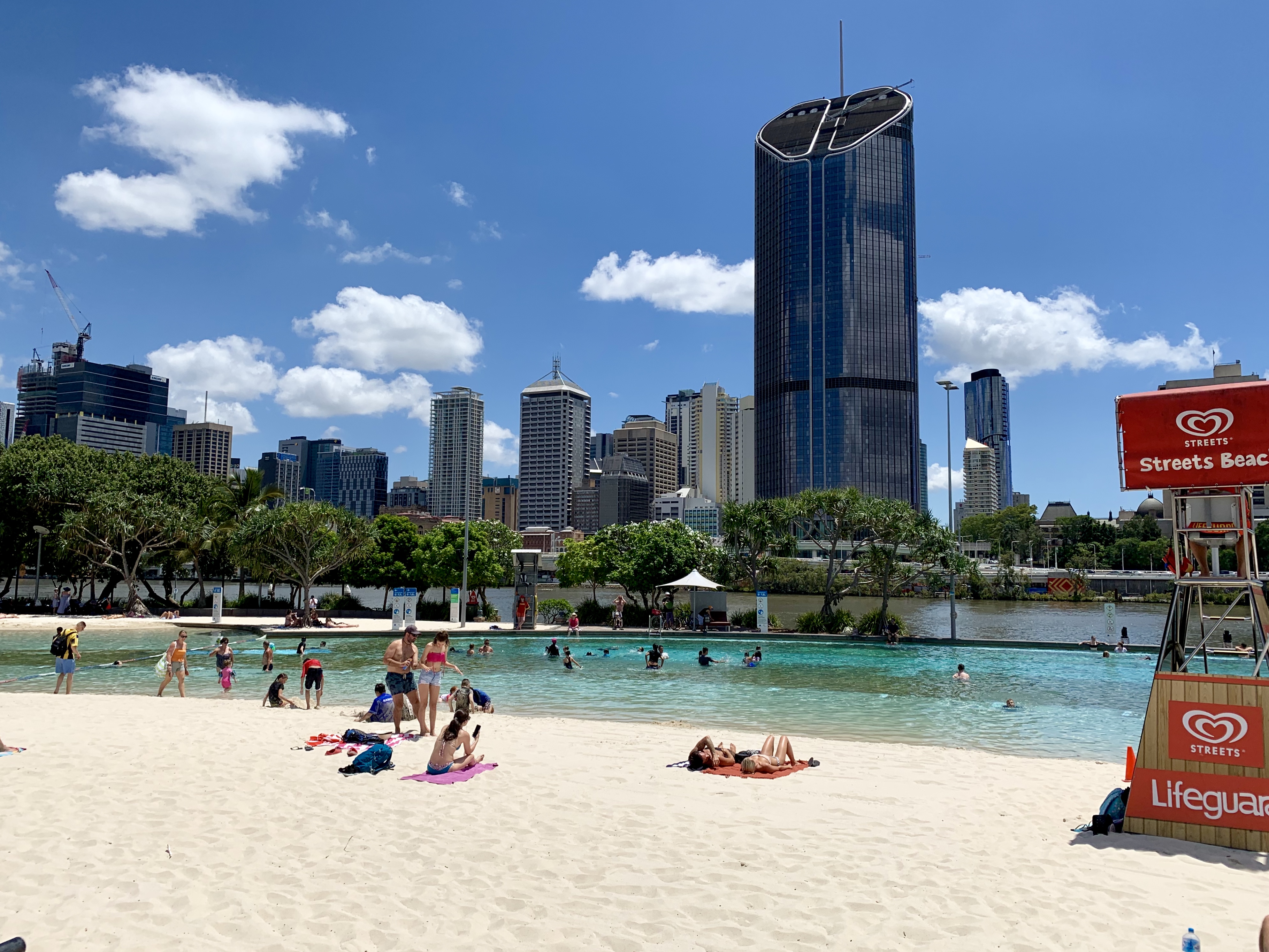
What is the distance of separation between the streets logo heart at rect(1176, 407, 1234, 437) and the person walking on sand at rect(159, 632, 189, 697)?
19561 millimetres

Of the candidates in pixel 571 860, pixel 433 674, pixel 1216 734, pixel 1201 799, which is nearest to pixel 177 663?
pixel 433 674

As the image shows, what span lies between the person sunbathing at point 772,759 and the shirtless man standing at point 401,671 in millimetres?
5596

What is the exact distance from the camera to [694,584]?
38031 mm

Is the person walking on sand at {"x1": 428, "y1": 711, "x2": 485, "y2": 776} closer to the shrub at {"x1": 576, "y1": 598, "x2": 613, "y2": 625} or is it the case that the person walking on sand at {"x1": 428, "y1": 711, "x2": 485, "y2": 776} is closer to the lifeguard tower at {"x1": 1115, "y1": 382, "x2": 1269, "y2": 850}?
the lifeguard tower at {"x1": 1115, "y1": 382, "x2": 1269, "y2": 850}

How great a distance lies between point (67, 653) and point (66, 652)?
0.04 metres

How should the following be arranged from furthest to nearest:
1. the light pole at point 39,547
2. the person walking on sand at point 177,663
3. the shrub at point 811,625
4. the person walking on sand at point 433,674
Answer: the light pole at point 39,547 < the shrub at point 811,625 < the person walking on sand at point 177,663 < the person walking on sand at point 433,674

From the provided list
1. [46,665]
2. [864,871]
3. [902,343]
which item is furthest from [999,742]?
[902,343]

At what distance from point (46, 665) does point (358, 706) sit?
535 inches

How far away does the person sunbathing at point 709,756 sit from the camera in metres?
11.8

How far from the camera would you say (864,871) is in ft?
25.4

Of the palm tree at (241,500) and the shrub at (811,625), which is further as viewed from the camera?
the palm tree at (241,500)

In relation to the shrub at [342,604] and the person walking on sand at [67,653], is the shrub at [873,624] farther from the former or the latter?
the person walking on sand at [67,653]

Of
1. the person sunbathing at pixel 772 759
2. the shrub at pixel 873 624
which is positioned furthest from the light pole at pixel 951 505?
the person sunbathing at pixel 772 759

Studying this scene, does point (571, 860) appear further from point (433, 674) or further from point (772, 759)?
point (433, 674)
